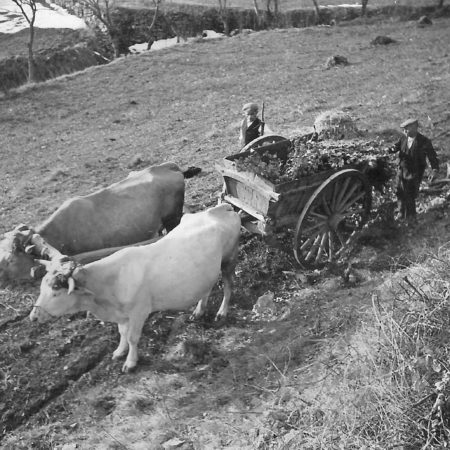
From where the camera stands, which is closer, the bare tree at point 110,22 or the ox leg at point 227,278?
the ox leg at point 227,278

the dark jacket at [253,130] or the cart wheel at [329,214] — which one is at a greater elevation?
the dark jacket at [253,130]

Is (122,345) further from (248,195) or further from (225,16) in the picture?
(225,16)

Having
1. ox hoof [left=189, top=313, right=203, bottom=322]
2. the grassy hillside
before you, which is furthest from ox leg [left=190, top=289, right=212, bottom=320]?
the grassy hillside

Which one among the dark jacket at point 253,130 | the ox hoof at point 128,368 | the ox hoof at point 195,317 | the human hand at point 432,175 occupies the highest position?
the dark jacket at point 253,130

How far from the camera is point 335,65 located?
2195 centimetres

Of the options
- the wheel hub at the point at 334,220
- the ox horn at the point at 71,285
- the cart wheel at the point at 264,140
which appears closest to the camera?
the ox horn at the point at 71,285

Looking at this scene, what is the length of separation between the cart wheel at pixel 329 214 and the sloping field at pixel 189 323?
1.20ft

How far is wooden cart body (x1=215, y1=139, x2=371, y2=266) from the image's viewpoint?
784 centimetres

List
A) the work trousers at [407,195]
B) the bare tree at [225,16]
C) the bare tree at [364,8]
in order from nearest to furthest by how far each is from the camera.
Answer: the work trousers at [407,195] → the bare tree at [364,8] → the bare tree at [225,16]

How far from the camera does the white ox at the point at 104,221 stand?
7656 millimetres

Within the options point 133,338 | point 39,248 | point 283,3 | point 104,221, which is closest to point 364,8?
point 283,3

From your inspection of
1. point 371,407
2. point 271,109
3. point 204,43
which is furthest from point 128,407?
point 204,43

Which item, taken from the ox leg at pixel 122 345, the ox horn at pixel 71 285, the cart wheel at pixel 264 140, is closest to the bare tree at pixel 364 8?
the cart wheel at pixel 264 140

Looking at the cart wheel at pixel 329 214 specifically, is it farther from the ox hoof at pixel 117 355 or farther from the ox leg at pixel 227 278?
the ox hoof at pixel 117 355
